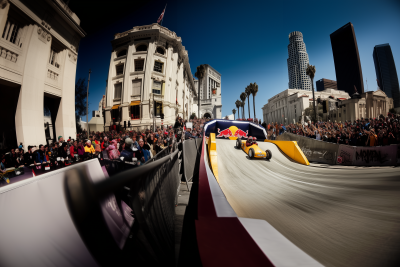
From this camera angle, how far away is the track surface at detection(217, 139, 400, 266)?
1.75 metres

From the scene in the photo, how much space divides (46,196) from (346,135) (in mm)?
15442

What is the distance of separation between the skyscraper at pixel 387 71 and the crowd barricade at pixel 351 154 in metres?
62.6

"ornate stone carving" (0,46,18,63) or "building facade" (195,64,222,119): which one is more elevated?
"building facade" (195,64,222,119)

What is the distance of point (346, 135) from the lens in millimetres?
11094

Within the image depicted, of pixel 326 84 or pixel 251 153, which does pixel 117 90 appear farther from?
pixel 326 84

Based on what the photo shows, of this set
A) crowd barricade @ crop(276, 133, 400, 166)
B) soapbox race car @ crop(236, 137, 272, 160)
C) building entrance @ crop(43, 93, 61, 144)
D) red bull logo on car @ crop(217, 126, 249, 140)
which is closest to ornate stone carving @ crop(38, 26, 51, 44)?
building entrance @ crop(43, 93, 61, 144)

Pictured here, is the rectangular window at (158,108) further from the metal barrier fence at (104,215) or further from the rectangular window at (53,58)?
the metal barrier fence at (104,215)

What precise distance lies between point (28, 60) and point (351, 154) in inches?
722

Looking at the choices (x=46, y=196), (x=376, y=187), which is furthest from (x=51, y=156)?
(x=376, y=187)

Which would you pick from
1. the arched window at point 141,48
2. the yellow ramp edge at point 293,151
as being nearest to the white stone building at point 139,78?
the arched window at point 141,48

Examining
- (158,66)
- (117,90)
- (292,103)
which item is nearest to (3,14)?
(117,90)

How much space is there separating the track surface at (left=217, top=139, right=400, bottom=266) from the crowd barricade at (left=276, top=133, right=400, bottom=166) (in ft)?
18.9

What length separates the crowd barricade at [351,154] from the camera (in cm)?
751

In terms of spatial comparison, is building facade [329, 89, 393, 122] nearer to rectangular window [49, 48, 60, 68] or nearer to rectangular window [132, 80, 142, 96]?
rectangular window [132, 80, 142, 96]
